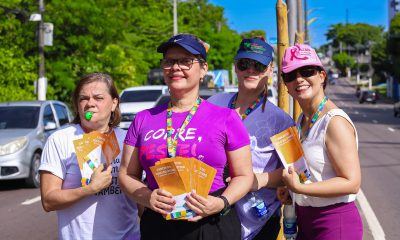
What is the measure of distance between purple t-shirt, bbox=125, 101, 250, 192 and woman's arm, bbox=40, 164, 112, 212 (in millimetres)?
262

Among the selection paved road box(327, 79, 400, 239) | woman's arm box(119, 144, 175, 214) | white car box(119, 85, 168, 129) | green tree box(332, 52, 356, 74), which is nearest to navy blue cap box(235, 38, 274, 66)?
woman's arm box(119, 144, 175, 214)

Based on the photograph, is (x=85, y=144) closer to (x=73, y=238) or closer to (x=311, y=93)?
(x=73, y=238)

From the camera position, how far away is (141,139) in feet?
10.6

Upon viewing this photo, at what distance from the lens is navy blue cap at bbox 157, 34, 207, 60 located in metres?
3.22

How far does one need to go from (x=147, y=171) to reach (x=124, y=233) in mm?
565

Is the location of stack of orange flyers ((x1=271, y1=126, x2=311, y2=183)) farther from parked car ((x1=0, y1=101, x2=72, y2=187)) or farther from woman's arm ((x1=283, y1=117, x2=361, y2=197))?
parked car ((x1=0, y1=101, x2=72, y2=187))

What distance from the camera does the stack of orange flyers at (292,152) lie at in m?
3.41

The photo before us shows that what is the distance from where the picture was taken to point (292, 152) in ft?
11.3

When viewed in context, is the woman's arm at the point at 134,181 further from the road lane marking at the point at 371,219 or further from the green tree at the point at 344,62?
the green tree at the point at 344,62

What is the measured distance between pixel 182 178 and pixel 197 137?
263mm

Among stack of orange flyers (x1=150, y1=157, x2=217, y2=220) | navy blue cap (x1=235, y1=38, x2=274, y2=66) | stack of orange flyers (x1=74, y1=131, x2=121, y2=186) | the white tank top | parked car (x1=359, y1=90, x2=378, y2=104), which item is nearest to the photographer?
stack of orange flyers (x1=150, y1=157, x2=217, y2=220)

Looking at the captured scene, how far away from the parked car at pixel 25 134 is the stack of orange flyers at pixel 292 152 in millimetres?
9563

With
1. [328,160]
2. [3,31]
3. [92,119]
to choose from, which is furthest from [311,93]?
[3,31]

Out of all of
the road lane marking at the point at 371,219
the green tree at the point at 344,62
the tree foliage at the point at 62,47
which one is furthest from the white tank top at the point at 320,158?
the green tree at the point at 344,62
